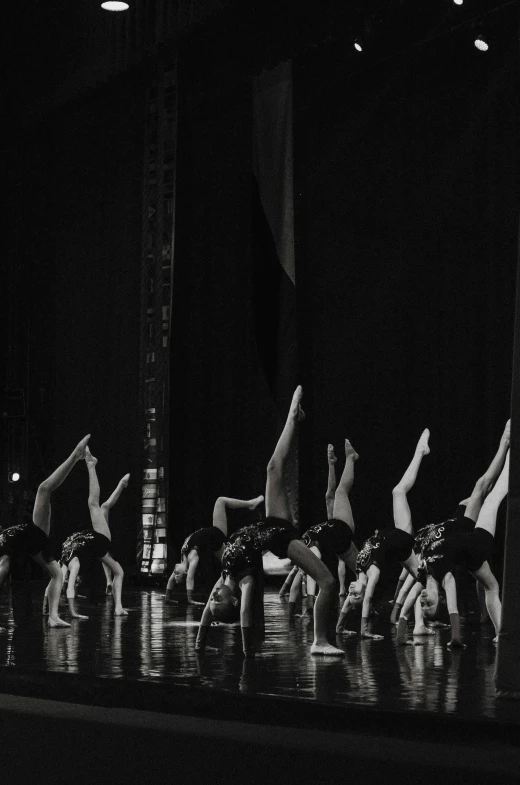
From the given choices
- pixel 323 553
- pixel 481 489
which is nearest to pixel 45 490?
pixel 323 553

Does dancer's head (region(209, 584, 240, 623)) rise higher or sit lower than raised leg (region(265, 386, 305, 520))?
lower

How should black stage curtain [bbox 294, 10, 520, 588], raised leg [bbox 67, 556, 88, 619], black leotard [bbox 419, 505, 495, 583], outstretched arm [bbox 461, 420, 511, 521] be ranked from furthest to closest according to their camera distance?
black stage curtain [bbox 294, 10, 520, 588] < raised leg [bbox 67, 556, 88, 619] < outstretched arm [bbox 461, 420, 511, 521] < black leotard [bbox 419, 505, 495, 583]

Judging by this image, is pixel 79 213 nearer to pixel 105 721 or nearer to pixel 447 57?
pixel 447 57

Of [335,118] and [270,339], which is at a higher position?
[335,118]

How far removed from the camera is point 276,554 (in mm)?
7566

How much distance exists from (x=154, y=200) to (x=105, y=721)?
11393mm

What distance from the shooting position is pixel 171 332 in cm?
1585

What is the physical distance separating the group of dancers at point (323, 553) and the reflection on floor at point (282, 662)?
248 millimetres

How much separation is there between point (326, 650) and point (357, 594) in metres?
1.83

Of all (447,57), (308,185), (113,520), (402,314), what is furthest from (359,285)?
(113,520)

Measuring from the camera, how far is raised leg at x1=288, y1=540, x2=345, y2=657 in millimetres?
7406

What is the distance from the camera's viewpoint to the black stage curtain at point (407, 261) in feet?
40.5

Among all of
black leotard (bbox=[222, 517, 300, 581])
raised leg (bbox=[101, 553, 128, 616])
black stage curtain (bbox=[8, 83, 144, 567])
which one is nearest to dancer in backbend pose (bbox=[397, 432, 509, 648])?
black leotard (bbox=[222, 517, 300, 581])

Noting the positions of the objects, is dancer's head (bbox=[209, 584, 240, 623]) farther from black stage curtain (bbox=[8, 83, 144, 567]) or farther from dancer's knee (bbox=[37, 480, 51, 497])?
black stage curtain (bbox=[8, 83, 144, 567])
